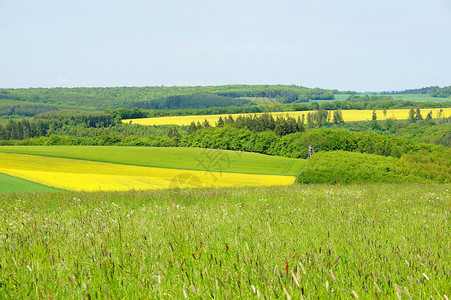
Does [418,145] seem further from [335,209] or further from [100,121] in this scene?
[100,121]

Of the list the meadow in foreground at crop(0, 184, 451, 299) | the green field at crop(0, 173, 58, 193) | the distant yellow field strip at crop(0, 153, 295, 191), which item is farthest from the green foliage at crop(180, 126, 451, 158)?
the meadow in foreground at crop(0, 184, 451, 299)

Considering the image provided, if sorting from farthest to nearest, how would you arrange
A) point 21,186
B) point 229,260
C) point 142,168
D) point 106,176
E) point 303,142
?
point 303,142, point 142,168, point 106,176, point 21,186, point 229,260

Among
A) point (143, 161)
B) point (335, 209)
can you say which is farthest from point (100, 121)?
point (335, 209)

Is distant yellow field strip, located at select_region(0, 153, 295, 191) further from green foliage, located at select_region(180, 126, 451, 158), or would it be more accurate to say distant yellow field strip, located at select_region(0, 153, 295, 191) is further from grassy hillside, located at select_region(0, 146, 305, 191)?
green foliage, located at select_region(180, 126, 451, 158)

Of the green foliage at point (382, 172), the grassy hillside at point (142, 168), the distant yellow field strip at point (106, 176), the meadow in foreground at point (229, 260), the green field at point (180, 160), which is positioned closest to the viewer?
the meadow in foreground at point (229, 260)

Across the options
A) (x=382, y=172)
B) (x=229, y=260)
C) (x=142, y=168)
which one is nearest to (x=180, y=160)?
(x=142, y=168)

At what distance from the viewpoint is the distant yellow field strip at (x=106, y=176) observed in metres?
29.1

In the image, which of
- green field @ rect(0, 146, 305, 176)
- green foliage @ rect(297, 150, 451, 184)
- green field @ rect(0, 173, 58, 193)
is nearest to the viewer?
green field @ rect(0, 173, 58, 193)

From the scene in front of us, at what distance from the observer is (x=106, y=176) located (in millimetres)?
34312

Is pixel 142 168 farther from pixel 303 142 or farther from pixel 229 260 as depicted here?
pixel 229 260

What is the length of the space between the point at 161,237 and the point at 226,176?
36.4 metres

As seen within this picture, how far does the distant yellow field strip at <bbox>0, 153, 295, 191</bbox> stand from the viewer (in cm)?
2912

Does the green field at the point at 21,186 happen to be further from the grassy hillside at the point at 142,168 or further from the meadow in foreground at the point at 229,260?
the meadow in foreground at the point at 229,260

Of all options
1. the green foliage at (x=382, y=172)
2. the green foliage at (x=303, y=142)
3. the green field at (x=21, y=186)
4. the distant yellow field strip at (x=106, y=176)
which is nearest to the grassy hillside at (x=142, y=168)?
the distant yellow field strip at (x=106, y=176)
